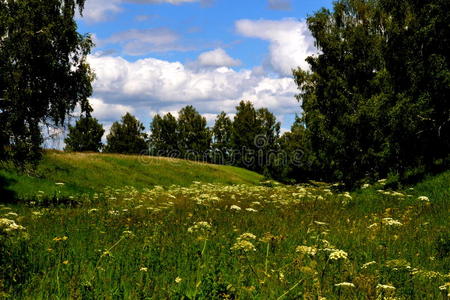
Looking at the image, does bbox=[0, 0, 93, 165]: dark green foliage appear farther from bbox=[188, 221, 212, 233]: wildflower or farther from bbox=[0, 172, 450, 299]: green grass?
bbox=[188, 221, 212, 233]: wildflower

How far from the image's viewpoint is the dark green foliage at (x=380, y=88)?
19.1 metres

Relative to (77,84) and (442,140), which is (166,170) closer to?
(77,84)

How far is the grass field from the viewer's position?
436 centimetres

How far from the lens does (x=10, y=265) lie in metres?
4.88

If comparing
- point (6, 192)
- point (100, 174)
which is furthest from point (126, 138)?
point (6, 192)

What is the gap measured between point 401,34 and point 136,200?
15063 millimetres

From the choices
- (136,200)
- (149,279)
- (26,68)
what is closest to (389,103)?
(136,200)

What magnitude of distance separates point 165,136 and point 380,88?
286 ft

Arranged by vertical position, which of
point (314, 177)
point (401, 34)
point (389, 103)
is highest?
point (401, 34)

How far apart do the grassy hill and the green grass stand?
575 inches

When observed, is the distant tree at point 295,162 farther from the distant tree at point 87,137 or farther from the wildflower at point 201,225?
the distant tree at point 87,137

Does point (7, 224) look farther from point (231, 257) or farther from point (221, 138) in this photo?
point (221, 138)

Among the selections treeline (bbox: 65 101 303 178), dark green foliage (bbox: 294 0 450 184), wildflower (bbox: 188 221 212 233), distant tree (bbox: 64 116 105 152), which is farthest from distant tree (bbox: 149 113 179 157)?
wildflower (bbox: 188 221 212 233)

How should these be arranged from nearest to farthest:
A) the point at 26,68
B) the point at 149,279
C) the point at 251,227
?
the point at 149,279
the point at 251,227
the point at 26,68
